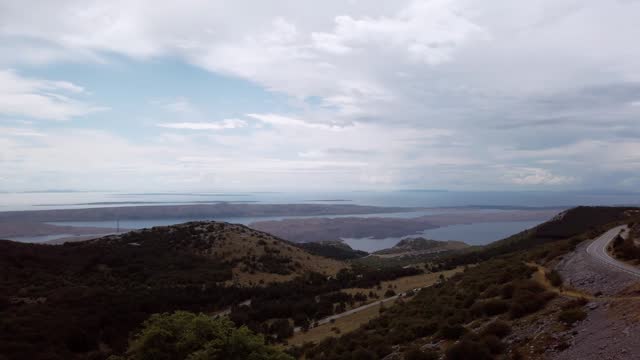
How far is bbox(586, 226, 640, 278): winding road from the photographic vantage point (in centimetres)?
1669

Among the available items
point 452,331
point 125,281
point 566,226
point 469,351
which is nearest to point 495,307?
point 452,331

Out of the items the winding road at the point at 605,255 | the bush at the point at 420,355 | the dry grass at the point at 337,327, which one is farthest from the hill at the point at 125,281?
the winding road at the point at 605,255

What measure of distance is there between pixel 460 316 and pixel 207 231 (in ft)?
151

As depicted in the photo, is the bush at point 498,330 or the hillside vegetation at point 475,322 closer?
the hillside vegetation at point 475,322

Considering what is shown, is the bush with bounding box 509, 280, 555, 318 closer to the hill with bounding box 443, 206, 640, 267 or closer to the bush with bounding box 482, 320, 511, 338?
the bush with bounding box 482, 320, 511, 338

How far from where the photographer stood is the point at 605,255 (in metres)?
21.2

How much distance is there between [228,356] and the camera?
13320 millimetres

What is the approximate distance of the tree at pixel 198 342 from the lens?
1334 centimetres

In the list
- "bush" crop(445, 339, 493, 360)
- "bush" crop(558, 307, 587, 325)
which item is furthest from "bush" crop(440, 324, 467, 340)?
"bush" crop(558, 307, 587, 325)

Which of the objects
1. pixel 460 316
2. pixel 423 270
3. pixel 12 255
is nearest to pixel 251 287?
pixel 423 270

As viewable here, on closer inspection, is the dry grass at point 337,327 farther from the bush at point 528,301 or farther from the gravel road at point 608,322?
the gravel road at point 608,322

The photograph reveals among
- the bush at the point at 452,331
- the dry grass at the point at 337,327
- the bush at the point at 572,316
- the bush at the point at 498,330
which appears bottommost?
the dry grass at the point at 337,327

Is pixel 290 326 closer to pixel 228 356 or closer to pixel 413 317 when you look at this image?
pixel 413 317

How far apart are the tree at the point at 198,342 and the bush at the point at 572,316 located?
759 centimetres
